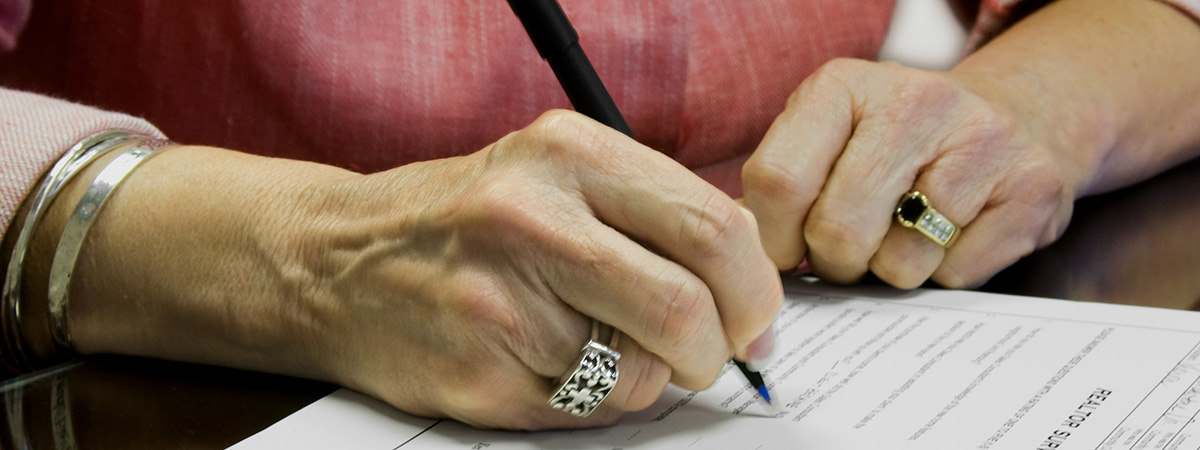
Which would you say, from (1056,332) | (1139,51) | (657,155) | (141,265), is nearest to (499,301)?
(657,155)

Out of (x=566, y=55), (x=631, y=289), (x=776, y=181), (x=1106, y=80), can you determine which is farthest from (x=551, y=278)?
(x=1106, y=80)

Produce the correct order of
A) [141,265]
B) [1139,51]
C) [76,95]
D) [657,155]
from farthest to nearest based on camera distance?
1. [1139,51]
2. [76,95]
3. [141,265]
4. [657,155]

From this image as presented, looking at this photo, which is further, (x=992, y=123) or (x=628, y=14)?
(x=628, y=14)

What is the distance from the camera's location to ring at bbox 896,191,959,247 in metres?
0.64

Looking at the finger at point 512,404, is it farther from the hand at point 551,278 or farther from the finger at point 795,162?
the finger at point 795,162

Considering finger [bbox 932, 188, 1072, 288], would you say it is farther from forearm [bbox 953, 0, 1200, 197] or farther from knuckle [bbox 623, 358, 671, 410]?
knuckle [bbox 623, 358, 671, 410]

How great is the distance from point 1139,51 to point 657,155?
675 mm

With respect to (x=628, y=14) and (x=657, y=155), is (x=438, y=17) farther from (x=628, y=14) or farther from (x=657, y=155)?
(x=657, y=155)

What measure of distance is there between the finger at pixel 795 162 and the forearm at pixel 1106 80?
188mm

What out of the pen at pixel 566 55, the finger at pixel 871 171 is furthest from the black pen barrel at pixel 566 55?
the finger at pixel 871 171

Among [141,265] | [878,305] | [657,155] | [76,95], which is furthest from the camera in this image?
[76,95]

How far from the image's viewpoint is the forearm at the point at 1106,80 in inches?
30.1

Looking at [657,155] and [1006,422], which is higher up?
[657,155]

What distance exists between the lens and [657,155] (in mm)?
406
